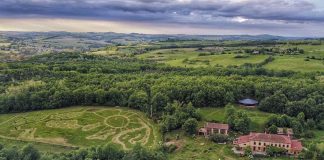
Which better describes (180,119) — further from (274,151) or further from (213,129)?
(274,151)

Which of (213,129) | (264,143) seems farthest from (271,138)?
(213,129)

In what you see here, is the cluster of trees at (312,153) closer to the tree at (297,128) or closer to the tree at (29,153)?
the tree at (297,128)

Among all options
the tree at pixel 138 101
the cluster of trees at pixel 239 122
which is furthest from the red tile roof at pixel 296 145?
the tree at pixel 138 101

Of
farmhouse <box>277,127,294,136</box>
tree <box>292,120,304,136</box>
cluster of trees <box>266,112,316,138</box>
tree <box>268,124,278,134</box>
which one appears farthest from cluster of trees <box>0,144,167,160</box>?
tree <box>292,120,304,136</box>

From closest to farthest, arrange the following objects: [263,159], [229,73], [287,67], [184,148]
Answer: [263,159] → [184,148] → [229,73] → [287,67]

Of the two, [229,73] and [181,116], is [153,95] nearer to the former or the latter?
[181,116]

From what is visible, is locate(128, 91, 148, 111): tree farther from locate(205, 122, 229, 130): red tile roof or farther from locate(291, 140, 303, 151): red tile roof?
locate(291, 140, 303, 151): red tile roof

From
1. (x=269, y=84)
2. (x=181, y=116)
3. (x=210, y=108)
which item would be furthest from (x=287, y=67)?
(x=181, y=116)
